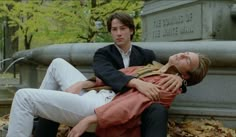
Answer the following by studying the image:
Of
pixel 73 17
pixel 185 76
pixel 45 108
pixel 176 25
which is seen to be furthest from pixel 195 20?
pixel 73 17

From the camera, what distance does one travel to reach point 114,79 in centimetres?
400

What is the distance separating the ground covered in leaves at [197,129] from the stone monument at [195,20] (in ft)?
8.86

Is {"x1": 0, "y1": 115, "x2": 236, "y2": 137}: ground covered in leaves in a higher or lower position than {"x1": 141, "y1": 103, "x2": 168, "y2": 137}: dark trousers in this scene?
lower

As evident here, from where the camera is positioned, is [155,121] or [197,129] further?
[197,129]

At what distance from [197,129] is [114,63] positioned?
0.94 m

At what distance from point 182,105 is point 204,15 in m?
2.64

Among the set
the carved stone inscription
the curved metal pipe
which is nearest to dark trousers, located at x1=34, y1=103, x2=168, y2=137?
the curved metal pipe

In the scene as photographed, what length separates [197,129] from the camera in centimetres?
440

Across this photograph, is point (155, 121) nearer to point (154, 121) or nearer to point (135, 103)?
point (154, 121)

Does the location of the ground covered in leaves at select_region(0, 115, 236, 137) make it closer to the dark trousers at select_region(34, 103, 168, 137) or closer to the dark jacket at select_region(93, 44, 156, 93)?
the dark jacket at select_region(93, 44, 156, 93)

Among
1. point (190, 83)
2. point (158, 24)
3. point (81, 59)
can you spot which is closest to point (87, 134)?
point (190, 83)

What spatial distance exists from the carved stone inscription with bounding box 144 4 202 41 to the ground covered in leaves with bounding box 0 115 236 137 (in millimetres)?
2823

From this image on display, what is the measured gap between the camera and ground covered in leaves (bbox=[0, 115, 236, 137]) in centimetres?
433

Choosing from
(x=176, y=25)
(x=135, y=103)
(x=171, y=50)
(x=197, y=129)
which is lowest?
(x=197, y=129)
